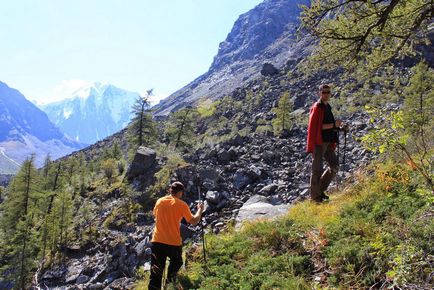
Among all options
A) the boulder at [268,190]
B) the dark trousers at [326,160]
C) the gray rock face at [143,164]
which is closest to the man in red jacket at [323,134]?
the dark trousers at [326,160]

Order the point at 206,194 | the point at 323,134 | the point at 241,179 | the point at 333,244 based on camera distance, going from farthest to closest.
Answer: the point at 241,179 < the point at 206,194 < the point at 323,134 < the point at 333,244

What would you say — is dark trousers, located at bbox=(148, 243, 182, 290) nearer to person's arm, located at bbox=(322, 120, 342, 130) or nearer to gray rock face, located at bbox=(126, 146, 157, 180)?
person's arm, located at bbox=(322, 120, 342, 130)

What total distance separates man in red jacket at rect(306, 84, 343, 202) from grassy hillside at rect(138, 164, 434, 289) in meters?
0.76

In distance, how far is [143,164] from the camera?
28.2 meters

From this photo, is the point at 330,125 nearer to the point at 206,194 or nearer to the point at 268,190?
the point at 268,190

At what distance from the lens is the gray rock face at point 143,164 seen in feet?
91.9

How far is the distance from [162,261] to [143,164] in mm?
21142

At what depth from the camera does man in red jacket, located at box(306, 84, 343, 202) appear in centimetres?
A: 889

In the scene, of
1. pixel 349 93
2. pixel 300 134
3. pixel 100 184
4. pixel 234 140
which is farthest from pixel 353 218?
pixel 349 93

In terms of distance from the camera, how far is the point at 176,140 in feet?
151

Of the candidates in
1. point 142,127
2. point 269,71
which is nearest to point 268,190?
point 142,127

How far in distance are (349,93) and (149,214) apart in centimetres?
4334

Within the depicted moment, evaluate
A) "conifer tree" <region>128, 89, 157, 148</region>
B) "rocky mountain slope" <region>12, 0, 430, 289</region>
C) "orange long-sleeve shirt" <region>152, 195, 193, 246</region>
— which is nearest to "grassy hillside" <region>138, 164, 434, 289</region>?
"orange long-sleeve shirt" <region>152, 195, 193, 246</region>

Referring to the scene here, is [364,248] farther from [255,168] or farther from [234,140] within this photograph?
[234,140]
